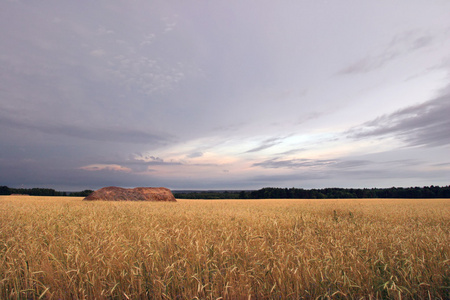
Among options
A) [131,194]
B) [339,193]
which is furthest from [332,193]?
[131,194]

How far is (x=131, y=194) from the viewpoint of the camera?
73.4ft

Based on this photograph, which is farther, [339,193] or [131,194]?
[339,193]

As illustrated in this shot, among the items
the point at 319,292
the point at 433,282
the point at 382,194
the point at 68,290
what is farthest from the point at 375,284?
the point at 382,194

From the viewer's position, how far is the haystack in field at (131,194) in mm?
21159

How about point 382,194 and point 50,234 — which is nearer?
point 50,234

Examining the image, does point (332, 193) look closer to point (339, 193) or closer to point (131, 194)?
point (339, 193)

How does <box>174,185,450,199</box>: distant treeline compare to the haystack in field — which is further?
<box>174,185,450,199</box>: distant treeline

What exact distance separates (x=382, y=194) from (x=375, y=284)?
5792cm

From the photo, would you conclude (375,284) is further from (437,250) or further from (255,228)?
(255,228)

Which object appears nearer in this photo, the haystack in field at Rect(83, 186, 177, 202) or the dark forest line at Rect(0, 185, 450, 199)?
the haystack in field at Rect(83, 186, 177, 202)

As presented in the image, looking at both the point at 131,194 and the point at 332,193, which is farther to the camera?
the point at 332,193

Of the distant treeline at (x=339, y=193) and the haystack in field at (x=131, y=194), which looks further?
the distant treeline at (x=339, y=193)

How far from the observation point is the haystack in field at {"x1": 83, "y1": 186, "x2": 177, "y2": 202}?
2116 centimetres

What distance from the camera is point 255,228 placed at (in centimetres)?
628
